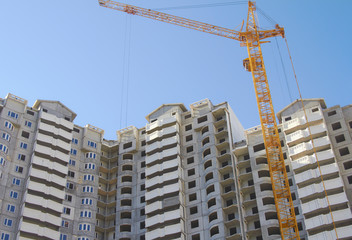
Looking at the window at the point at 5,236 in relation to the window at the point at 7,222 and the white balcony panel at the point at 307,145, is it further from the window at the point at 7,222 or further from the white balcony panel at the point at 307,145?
the white balcony panel at the point at 307,145

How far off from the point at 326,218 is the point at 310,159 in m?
11.5

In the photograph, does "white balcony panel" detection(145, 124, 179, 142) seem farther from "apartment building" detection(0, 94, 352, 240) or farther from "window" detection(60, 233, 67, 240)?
"window" detection(60, 233, 67, 240)

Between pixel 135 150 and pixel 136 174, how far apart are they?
5.63 meters

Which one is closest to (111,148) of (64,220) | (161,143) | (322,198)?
(161,143)

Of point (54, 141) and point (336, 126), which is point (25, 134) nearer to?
point (54, 141)

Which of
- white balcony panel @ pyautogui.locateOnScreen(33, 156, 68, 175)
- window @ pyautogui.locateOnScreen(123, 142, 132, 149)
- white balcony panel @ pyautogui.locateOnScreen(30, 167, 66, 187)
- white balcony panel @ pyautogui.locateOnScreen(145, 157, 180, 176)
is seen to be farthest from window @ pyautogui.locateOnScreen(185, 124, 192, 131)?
white balcony panel @ pyautogui.locateOnScreen(30, 167, 66, 187)

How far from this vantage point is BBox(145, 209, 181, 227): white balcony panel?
93438 mm

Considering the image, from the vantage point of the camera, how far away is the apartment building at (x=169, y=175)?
8788cm

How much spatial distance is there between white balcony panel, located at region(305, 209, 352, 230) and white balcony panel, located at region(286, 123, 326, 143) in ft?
53.2

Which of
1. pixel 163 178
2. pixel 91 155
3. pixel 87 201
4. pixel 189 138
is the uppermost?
pixel 189 138

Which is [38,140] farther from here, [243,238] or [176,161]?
[243,238]

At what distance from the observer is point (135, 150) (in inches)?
4338

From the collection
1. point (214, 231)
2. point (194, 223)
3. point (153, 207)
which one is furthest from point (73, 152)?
point (214, 231)

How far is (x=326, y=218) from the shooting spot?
271ft
